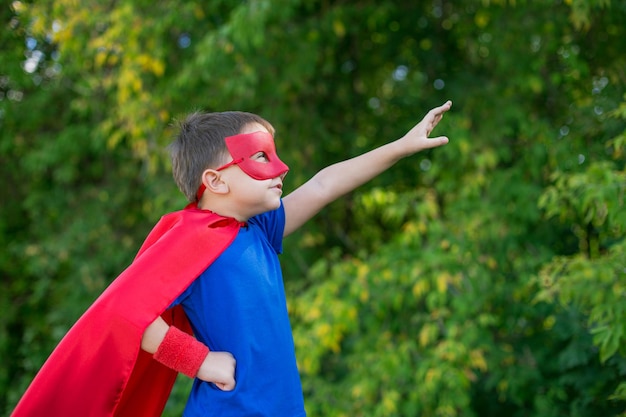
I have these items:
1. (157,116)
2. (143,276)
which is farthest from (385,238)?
(143,276)

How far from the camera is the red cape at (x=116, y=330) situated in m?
1.95

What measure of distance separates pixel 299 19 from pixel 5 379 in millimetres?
4051

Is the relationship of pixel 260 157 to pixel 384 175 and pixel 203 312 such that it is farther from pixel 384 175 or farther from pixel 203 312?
pixel 384 175

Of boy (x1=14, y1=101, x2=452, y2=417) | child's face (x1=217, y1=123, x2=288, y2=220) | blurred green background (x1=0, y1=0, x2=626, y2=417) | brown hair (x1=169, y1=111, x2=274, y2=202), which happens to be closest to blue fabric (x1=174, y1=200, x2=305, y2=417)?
boy (x1=14, y1=101, x2=452, y2=417)

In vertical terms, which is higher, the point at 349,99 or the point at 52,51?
the point at 52,51

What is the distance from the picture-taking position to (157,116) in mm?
5645

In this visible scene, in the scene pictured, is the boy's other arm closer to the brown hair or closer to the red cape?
the red cape

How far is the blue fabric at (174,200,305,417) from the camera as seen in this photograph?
6.53 ft

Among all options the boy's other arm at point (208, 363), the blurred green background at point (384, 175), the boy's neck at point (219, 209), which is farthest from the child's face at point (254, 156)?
the blurred green background at point (384, 175)

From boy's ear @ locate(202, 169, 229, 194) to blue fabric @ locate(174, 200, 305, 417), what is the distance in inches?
5.4

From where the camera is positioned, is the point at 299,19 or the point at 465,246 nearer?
the point at 465,246

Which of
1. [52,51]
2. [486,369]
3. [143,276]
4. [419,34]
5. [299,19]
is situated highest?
[52,51]

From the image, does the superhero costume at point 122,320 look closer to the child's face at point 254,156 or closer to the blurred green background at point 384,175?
the child's face at point 254,156

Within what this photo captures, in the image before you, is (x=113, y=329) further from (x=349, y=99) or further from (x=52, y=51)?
(x=52, y=51)
